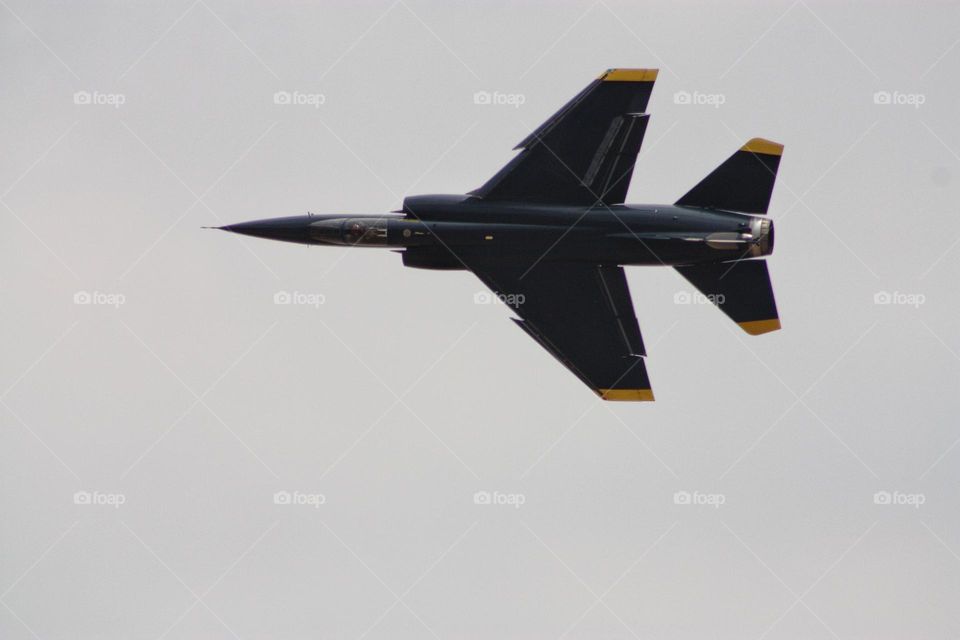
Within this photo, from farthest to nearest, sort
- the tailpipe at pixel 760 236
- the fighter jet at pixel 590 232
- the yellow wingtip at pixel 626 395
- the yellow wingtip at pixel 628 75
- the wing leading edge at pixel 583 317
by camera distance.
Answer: the yellow wingtip at pixel 626 395 → the wing leading edge at pixel 583 317 → the yellow wingtip at pixel 628 75 → the fighter jet at pixel 590 232 → the tailpipe at pixel 760 236

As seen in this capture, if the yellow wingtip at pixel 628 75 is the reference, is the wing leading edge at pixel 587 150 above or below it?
below

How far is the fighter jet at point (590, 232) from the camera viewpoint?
39875mm

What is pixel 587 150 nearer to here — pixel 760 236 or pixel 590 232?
pixel 590 232

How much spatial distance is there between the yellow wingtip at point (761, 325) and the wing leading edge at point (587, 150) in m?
6.47

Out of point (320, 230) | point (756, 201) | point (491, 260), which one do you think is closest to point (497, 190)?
point (491, 260)

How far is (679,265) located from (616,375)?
15.4 feet

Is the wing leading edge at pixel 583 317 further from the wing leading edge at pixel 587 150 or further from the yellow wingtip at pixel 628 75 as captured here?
the yellow wingtip at pixel 628 75

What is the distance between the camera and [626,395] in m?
41.5

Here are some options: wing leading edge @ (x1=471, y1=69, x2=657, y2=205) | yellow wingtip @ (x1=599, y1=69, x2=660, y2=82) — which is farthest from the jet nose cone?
yellow wingtip @ (x1=599, y1=69, x2=660, y2=82)

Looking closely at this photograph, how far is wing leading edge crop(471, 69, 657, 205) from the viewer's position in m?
40.7

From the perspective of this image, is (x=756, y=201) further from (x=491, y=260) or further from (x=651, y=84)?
(x=491, y=260)

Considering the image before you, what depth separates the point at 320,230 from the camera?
41.0 m

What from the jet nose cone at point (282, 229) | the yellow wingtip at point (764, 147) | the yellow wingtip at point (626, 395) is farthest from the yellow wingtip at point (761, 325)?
the jet nose cone at point (282, 229)

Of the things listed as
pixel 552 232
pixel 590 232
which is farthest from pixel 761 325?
pixel 552 232
